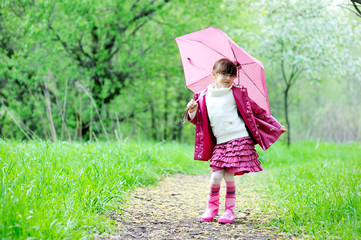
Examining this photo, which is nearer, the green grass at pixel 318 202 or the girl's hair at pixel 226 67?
the green grass at pixel 318 202

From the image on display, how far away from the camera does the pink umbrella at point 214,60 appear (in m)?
3.33

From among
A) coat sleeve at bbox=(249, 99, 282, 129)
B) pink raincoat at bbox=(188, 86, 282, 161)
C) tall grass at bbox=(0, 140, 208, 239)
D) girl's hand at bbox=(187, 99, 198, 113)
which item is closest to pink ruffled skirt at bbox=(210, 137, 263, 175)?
pink raincoat at bbox=(188, 86, 282, 161)

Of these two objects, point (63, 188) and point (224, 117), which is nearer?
point (63, 188)

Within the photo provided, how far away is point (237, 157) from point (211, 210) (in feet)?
1.86

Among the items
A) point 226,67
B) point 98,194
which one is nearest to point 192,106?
point 226,67

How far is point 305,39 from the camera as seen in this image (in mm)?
8367

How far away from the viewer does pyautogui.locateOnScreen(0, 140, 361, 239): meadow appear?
2.13 metres

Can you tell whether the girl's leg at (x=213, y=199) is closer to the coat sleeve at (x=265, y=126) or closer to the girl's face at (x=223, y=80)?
the coat sleeve at (x=265, y=126)

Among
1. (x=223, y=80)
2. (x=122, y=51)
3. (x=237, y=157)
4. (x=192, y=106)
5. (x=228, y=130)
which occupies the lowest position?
(x=237, y=157)

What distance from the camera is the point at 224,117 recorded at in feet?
10.6

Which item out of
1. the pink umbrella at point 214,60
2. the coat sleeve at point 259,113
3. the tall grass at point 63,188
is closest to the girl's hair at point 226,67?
the pink umbrella at point 214,60

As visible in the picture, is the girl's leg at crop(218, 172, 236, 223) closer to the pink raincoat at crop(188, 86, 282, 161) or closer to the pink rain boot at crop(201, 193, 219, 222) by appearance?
the pink rain boot at crop(201, 193, 219, 222)

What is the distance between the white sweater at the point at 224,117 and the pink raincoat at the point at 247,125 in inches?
2.0

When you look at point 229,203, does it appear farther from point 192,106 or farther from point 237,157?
point 192,106
